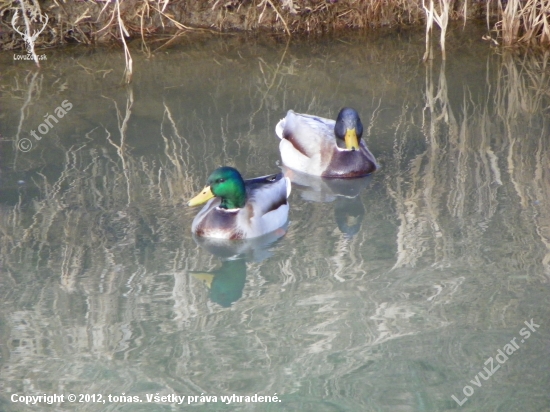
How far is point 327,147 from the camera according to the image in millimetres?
7617

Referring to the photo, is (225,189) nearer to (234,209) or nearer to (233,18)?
(234,209)

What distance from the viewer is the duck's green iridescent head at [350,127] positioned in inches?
289

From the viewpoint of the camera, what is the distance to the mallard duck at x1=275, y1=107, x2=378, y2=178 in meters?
7.41

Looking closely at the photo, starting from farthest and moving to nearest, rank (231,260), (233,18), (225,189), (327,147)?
(233,18) < (327,147) < (225,189) < (231,260)

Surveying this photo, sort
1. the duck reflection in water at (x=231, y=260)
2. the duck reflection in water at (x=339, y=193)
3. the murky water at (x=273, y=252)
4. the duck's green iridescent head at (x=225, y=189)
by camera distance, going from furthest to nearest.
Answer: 1. the duck reflection in water at (x=339, y=193)
2. the duck's green iridescent head at (x=225, y=189)
3. the duck reflection in water at (x=231, y=260)
4. the murky water at (x=273, y=252)

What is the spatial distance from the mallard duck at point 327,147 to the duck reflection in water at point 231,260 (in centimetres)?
124

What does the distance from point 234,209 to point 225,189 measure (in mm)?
197

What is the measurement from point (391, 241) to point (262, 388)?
200 centimetres

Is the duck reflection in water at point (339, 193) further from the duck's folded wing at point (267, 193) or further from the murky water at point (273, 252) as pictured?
the duck's folded wing at point (267, 193)

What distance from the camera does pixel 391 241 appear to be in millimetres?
6125

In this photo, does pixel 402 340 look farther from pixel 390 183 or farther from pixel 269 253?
pixel 390 183

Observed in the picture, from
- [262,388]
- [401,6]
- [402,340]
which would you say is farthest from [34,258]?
[401,6]

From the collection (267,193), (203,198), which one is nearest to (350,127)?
(267,193)

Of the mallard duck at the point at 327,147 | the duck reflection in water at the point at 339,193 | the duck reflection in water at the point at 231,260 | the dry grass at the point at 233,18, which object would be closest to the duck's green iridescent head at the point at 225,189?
the duck reflection in water at the point at 231,260
